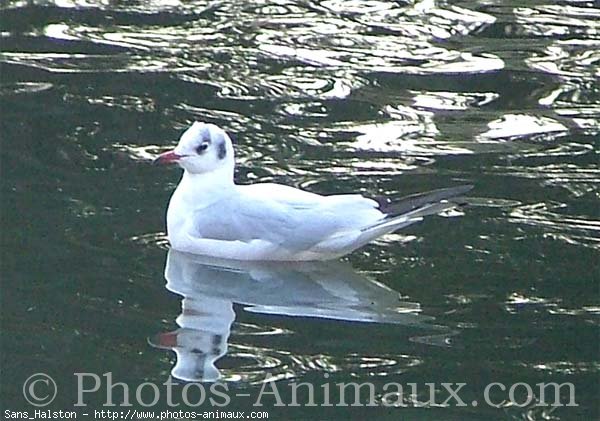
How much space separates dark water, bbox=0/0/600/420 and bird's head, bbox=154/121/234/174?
1.39 ft

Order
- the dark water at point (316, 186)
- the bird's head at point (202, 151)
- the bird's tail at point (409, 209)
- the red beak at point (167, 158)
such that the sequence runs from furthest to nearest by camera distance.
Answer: the bird's head at point (202, 151) → the red beak at point (167, 158) → the bird's tail at point (409, 209) → the dark water at point (316, 186)

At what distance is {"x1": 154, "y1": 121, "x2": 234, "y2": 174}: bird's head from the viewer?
791 centimetres

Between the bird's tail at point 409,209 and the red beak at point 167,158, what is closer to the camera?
the bird's tail at point 409,209

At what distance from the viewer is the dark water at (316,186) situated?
6633 millimetres

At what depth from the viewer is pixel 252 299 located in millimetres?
7371

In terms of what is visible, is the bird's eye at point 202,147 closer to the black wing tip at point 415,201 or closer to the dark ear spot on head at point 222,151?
the dark ear spot on head at point 222,151

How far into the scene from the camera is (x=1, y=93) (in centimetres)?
1004

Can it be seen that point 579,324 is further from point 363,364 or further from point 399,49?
point 399,49

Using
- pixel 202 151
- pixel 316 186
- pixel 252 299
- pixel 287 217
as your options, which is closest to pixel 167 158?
pixel 202 151

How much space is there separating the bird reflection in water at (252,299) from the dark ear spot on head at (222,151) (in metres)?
0.49

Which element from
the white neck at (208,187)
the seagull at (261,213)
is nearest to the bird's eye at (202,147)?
the seagull at (261,213)

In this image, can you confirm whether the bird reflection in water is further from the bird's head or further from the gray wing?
the bird's head

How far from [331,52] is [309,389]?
16.5 ft

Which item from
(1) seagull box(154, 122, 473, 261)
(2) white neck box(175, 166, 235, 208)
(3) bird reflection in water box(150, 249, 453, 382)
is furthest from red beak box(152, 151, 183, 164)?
(3) bird reflection in water box(150, 249, 453, 382)
